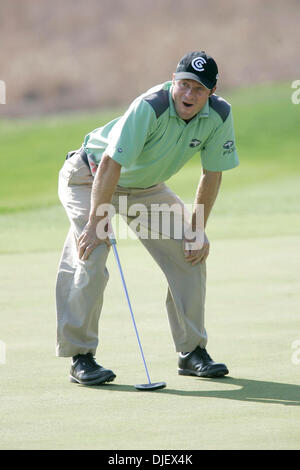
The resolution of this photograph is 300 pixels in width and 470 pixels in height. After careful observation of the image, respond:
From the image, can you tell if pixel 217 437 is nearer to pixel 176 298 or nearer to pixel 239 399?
pixel 239 399

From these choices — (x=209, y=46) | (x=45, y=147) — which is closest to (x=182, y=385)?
(x=45, y=147)

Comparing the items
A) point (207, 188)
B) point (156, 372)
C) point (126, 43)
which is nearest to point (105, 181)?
point (207, 188)

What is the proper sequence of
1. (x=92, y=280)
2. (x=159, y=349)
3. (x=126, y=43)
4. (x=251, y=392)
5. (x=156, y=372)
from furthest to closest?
(x=126, y=43) → (x=159, y=349) → (x=156, y=372) → (x=92, y=280) → (x=251, y=392)

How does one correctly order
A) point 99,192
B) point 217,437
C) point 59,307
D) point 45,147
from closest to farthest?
1. point 217,437
2. point 99,192
3. point 59,307
4. point 45,147

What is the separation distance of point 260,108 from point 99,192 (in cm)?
2150

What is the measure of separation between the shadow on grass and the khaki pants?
33cm

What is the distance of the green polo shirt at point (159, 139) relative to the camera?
14.4ft

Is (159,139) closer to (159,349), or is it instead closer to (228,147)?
(228,147)

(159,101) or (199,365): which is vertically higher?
(159,101)

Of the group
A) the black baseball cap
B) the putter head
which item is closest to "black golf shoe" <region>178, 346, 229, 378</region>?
the putter head

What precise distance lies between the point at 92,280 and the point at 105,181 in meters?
0.50

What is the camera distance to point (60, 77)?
108 ft

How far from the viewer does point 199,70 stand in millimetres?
4410

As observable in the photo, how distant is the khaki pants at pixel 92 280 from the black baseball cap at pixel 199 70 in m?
0.72
